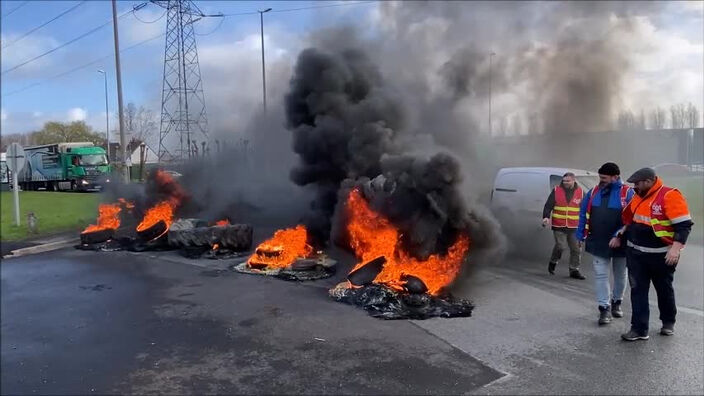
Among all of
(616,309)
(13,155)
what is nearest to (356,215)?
(616,309)

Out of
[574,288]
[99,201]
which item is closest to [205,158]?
[99,201]

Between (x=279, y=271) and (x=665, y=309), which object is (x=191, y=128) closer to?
(x=279, y=271)

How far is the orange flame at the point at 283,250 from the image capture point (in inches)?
332

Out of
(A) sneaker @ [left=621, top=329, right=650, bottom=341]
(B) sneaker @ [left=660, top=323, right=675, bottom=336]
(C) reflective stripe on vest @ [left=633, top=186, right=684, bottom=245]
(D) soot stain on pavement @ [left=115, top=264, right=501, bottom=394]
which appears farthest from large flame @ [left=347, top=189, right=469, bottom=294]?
(C) reflective stripe on vest @ [left=633, top=186, right=684, bottom=245]

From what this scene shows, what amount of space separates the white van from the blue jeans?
3.86 metres

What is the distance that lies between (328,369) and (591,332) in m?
2.79

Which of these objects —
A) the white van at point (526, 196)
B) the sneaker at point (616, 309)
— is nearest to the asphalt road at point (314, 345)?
the sneaker at point (616, 309)

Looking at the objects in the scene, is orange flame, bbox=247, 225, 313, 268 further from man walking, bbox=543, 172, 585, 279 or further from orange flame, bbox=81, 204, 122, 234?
orange flame, bbox=81, 204, 122, 234

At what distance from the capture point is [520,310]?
5871 millimetres

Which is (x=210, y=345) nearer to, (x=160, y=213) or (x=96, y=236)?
(x=96, y=236)

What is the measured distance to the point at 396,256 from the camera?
696cm

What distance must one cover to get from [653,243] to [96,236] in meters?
10.6

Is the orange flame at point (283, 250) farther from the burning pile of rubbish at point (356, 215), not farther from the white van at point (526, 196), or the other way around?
the white van at point (526, 196)

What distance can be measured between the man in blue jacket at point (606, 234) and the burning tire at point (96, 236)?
9.78 metres
